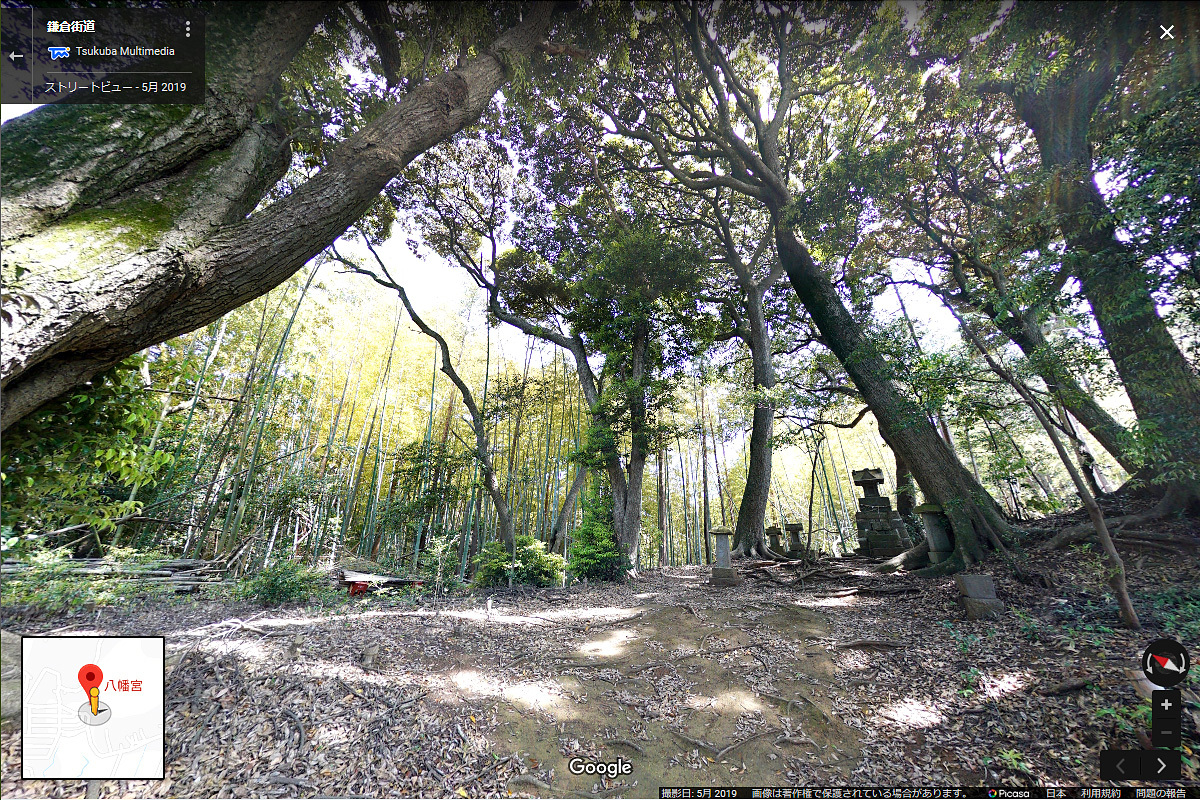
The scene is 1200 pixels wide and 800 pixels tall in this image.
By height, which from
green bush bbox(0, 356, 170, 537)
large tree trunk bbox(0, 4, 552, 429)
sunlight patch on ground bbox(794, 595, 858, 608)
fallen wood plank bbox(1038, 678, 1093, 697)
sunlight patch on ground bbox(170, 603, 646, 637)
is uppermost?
large tree trunk bbox(0, 4, 552, 429)

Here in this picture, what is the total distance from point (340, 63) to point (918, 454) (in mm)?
7354

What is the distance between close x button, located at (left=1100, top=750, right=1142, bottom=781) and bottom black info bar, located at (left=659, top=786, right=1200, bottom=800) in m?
0.04

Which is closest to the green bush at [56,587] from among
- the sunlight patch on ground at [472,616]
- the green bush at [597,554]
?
the sunlight patch on ground at [472,616]

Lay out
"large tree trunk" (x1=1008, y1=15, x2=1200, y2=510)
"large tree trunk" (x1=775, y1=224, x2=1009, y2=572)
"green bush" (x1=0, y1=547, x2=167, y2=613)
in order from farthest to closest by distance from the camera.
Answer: "large tree trunk" (x1=775, y1=224, x2=1009, y2=572) → "large tree trunk" (x1=1008, y1=15, x2=1200, y2=510) → "green bush" (x1=0, y1=547, x2=167, y2=613)

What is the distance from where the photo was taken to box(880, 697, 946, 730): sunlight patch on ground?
2138mm

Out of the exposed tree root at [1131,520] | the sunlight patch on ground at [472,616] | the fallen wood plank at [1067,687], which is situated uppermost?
the exposed tree root at [1131,520]

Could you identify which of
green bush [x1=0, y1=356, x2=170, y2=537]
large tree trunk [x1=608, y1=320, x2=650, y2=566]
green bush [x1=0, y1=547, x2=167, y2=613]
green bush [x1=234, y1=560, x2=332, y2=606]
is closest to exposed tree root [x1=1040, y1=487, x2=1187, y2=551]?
large tree trunk [x1=608, y1=320, x2=650, y2=566]

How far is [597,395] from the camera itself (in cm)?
783

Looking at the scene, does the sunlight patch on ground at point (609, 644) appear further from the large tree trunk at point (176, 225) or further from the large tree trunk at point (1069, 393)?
the large tree trunk at point (1069, 393)

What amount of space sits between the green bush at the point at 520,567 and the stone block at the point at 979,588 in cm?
482

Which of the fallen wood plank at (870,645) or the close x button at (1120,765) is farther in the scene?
the fallen wood plank at (870,645)

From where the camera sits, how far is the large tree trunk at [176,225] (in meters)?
1.29

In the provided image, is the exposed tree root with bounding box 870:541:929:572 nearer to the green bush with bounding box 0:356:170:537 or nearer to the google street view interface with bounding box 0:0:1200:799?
the google street view interface with bounding box 0:0:1200:799

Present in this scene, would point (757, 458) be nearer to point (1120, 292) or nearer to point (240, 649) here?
point (1120, 292)
